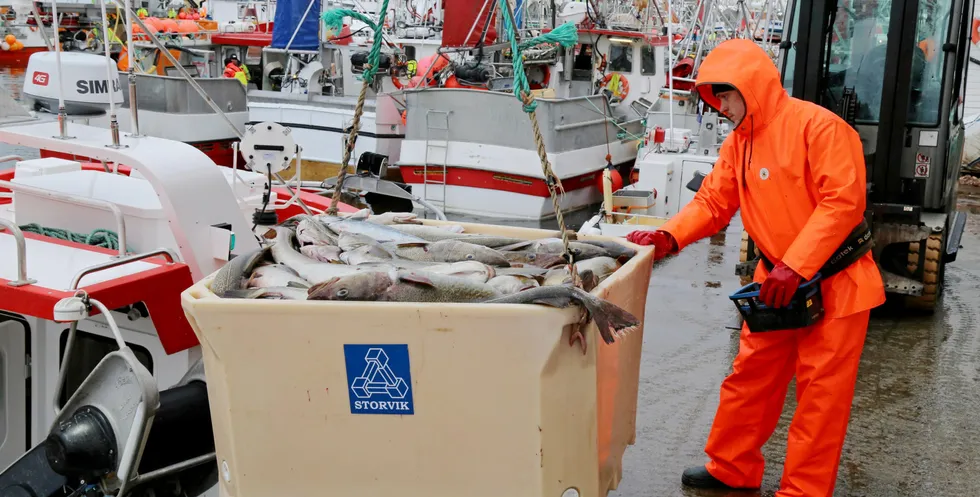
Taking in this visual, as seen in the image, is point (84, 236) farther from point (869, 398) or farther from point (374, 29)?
point (869, 398)

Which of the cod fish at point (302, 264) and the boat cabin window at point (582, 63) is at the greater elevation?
the boat cabin window at point (582, 63)

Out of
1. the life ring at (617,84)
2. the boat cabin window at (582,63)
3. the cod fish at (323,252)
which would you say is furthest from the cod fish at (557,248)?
the boat cabin window at (582,63)

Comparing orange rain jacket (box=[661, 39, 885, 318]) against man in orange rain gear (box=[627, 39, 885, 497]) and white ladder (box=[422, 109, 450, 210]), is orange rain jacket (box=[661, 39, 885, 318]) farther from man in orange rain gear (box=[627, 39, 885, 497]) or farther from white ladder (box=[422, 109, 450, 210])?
white ladder (box=[422, 109, 450, 210])

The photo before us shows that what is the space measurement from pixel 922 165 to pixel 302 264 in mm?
5182

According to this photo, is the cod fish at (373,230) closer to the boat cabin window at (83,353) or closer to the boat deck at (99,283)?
the boat deck at (99,283)

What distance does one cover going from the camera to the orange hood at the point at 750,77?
353cm

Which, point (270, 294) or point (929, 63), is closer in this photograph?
point (270, 294)

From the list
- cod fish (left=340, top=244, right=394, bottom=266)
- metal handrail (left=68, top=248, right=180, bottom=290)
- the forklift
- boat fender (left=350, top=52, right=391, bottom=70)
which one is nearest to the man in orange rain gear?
cod fish (left=340, top=244, right=394, bottom=266)

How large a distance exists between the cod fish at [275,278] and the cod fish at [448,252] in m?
0.36

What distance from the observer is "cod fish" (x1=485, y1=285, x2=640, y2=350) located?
255cm

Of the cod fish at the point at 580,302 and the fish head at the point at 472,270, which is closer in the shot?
the cod fish at the point at 580,302

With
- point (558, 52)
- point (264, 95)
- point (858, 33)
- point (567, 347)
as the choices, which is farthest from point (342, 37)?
point (567, 347)

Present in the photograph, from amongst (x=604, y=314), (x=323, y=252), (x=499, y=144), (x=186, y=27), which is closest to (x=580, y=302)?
(x=604, y=314)

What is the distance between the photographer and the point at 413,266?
3076mm
